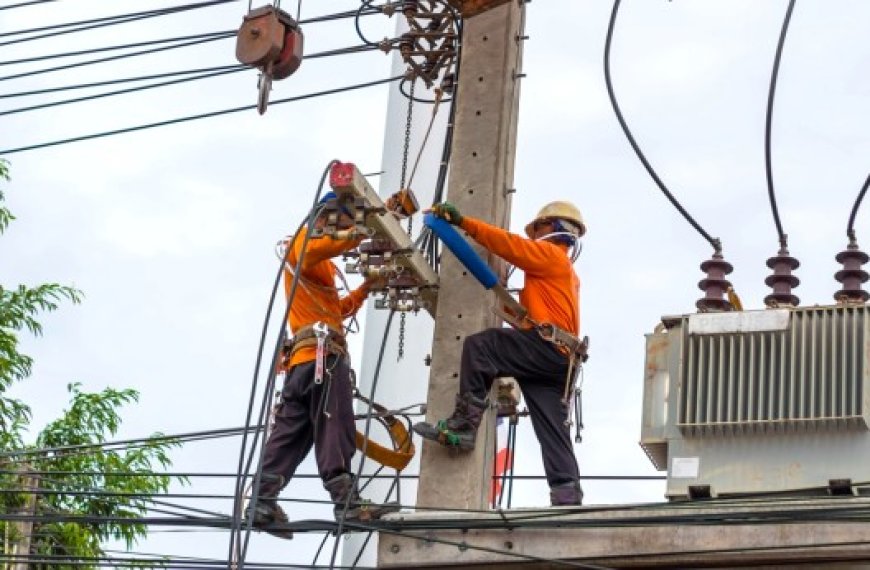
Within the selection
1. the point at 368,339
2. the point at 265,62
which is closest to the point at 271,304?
the point at 265,62

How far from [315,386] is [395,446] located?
3.51 ft

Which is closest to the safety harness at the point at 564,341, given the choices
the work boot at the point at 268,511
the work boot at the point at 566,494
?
the work boot at the point at 566,494

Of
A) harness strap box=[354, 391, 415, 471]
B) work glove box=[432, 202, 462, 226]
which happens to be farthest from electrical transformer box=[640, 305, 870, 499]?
harness strap box=[354, 391, 415, 471]

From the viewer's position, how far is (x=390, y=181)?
25.8m

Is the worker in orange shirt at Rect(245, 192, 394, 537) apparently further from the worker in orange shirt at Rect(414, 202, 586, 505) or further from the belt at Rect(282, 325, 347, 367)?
the worker in orange shirt at Rect(414, 202, 586, 505)

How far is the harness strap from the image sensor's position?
13.2 m

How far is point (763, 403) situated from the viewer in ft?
37.7

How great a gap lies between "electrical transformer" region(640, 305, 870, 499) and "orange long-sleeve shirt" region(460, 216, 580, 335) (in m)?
1.06

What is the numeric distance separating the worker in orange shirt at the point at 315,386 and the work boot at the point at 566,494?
1.04m

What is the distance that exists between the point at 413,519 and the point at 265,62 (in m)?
3.24

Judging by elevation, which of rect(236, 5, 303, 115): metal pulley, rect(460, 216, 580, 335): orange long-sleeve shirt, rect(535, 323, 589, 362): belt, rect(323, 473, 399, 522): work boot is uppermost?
rect(236, 5, 303, 115): metal pulley

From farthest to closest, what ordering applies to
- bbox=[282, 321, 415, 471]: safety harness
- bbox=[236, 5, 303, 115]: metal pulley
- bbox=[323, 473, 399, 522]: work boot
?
bbox=[236, 5, 303, 115]: metal pulley → bbox=[282, 321, 415, 471]: safety harness → bbox=[323, 473, 399, 522]: work boot

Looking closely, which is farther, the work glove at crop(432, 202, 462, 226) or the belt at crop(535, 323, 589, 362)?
the belt at crop(535, 323, 589, 362)

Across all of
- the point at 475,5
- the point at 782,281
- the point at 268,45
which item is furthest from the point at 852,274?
the point at 268,45
